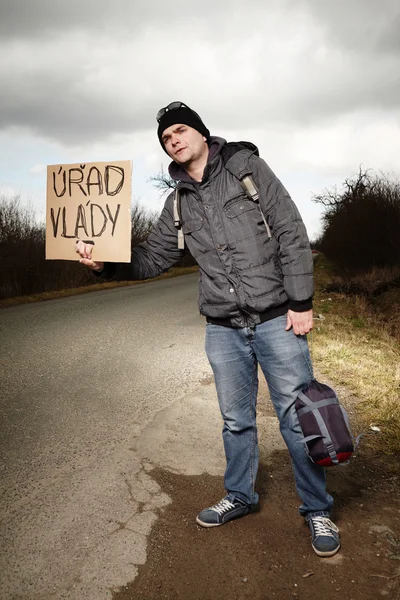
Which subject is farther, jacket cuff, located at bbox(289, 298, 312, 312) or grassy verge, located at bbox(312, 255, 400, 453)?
grassy verge, located at bbox(312, 255, 400, 453)

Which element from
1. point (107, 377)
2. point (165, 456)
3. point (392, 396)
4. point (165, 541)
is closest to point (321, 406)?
point (165, 541)

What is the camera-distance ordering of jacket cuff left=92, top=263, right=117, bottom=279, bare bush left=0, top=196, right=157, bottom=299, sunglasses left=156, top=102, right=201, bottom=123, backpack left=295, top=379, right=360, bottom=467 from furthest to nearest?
bare bush left=0, top=196, right=157, bottom=299 < jacket cuff left=92, top=263, right=117, bottom=279 < sunglasses left=156, top=102, right=201, bottom=123 < backpack left=295, top=379, right=360, bottom=467

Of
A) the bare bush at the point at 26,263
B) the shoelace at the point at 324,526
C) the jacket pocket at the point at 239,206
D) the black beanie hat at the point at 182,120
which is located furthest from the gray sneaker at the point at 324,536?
the bare bush at the point at 26,263

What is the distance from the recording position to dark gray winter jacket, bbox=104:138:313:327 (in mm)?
2377

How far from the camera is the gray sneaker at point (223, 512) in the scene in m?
2.65

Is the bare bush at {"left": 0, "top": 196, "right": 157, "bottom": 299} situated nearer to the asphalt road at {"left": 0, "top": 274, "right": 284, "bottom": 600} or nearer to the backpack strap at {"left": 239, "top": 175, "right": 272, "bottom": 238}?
the asphalt road at {"left": 0, "top": 274, "right": 284, "bottom": 600}

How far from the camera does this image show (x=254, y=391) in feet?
8.92

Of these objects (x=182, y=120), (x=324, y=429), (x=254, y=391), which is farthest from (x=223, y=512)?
(x=182, y=120)

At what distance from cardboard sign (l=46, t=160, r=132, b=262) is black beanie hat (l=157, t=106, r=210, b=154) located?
30cm

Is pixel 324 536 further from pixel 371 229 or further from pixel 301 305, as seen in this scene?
pixel 371 229

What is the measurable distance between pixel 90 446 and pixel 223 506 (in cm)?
142

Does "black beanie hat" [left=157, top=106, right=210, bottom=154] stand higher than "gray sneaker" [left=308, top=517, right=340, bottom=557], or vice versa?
"black beanie hat" [left=157, top=106, right=210, bottom=154]

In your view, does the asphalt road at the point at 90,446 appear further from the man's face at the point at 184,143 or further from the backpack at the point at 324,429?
the man's face at the point at 184,143

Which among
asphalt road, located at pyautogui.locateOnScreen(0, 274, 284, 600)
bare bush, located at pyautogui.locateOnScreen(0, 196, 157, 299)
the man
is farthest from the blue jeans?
bare bush, located at pyautogui.locateOnScreen(0, 196, 157, 299)
